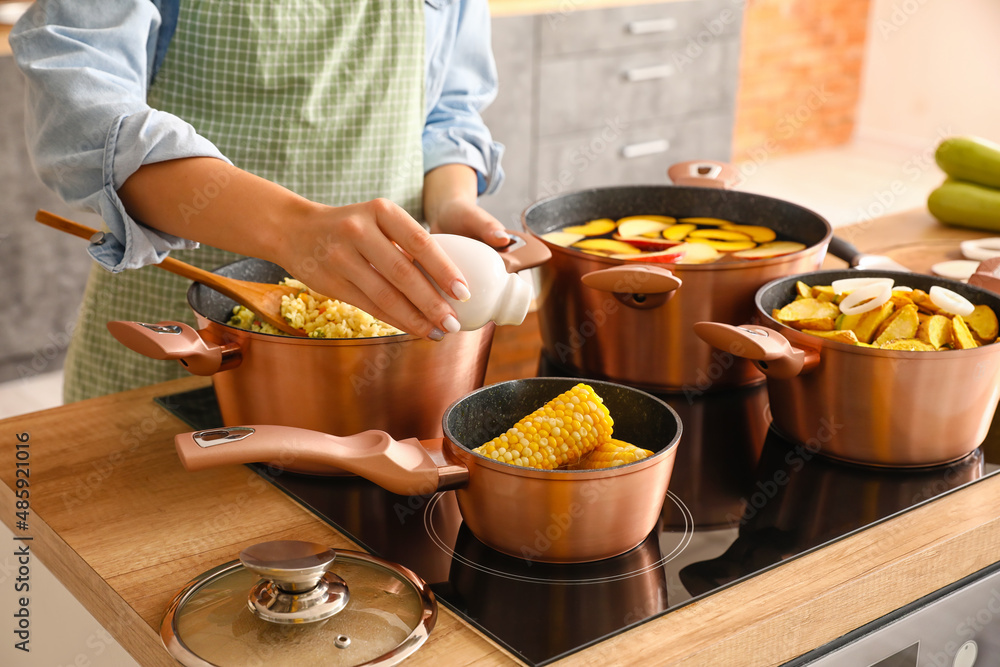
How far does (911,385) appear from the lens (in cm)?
83

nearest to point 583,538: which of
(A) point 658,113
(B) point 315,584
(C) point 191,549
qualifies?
(B) point 315,584

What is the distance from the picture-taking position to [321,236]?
771 mm

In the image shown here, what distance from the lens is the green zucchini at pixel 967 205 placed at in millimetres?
1539

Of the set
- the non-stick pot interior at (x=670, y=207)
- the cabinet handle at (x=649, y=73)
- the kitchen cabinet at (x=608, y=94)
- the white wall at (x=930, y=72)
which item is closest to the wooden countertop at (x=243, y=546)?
the non-stick pot interior at (x=670, y=207)

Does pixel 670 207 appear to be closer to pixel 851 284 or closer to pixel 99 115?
pixel 851 284

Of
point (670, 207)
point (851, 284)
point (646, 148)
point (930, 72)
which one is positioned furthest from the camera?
point (930, 72)

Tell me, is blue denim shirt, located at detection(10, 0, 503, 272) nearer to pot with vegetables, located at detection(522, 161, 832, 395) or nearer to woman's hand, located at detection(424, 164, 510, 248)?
woman's hand, located at detection(424, 164, 510, 248)

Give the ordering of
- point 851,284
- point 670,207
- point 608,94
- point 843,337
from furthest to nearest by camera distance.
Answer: point 608,94
point 670,207
point 851,284
point 843,337

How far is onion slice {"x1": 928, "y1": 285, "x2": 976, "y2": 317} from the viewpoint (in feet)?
3.03

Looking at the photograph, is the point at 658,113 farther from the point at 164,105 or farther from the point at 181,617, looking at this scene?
the point at 181,617

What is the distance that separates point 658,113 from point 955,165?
7.13 ft

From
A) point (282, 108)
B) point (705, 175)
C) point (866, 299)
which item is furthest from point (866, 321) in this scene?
point (282, 108)

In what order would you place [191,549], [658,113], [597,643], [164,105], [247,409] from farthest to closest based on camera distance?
[658,113]
[164,105]
[247,409]
[191,549]
[597,643]

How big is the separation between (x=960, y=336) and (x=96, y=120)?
81cm
